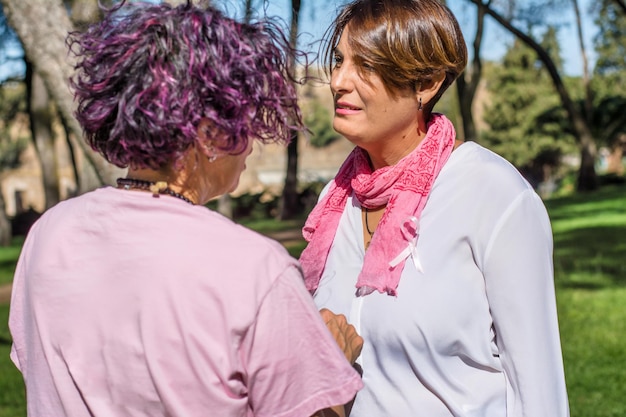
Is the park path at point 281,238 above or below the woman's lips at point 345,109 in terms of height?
below

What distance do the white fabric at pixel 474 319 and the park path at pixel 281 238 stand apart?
12192 millimetres

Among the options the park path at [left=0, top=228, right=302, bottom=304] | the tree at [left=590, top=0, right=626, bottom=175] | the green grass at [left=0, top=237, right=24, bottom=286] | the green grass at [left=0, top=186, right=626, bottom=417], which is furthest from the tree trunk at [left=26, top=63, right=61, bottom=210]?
the tree at [left=590, top=0, right=626, bottom=175]

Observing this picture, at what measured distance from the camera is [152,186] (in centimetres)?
180

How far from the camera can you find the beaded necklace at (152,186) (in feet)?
5.90

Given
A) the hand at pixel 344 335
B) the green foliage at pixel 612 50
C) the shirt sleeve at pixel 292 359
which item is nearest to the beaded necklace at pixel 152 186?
the shirt sleeve at pixel 292 359

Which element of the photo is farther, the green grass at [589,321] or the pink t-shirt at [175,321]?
the green grass at [589,321]

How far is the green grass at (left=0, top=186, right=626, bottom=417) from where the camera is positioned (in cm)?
625

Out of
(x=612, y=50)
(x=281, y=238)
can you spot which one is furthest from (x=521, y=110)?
(x=281, y=238)

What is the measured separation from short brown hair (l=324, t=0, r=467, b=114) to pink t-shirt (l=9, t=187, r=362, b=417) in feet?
3.07

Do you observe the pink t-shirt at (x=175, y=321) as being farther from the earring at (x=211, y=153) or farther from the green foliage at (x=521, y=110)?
the green foliage at (x=521, y=110)

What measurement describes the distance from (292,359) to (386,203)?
1023 mm

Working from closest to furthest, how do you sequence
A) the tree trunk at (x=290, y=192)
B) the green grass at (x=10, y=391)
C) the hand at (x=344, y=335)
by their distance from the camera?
the hand at (x=344, y=335), the green grass at (x=10, y=391), the tree trunk at (x=290, y=192)

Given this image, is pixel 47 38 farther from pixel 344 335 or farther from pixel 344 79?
pixel 344 335

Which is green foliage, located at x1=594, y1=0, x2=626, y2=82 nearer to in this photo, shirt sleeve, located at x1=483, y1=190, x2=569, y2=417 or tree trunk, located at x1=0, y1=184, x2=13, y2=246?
tree trunk, located at x1=0, y1=184, x2=13, y2=246
